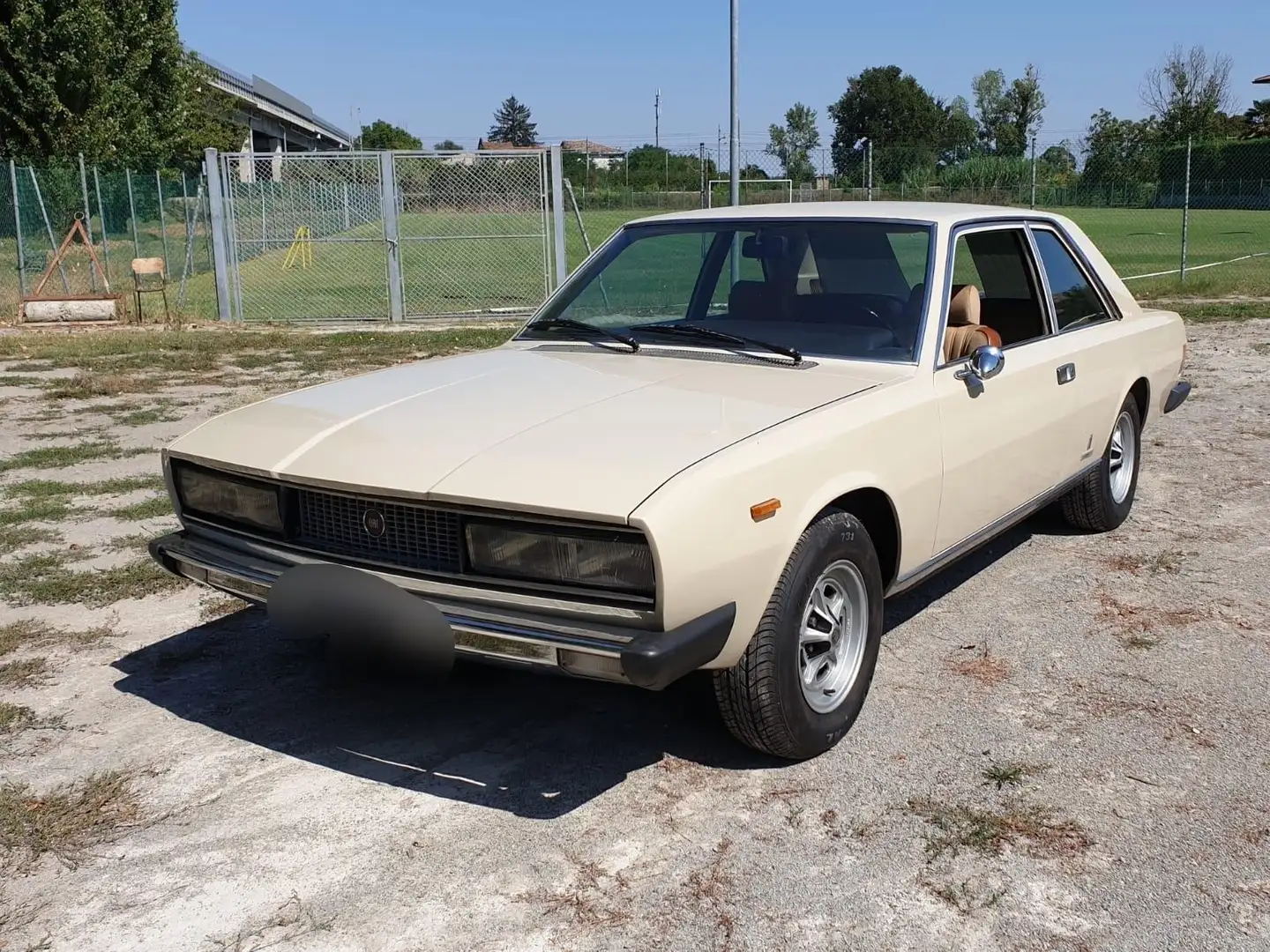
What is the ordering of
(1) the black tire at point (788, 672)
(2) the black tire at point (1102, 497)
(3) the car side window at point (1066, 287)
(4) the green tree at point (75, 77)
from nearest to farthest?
(1) the black tire at point (788, 672)
(3) the car side window at point (1066, 287)
(2) the black tire at point (1102, 497)
(4) the green tree at point (75, 77)

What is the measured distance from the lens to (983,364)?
3.99 metres

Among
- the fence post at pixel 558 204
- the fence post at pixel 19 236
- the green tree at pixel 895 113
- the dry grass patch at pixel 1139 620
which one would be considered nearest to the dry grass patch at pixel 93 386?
the fence post at pixel 558 204

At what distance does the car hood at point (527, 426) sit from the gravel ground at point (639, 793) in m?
0.86

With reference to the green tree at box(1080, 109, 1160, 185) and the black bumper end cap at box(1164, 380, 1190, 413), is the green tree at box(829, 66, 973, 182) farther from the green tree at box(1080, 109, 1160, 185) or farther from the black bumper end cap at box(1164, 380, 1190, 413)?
the black bumper end cap at box(1164, 380, 1190, 413)

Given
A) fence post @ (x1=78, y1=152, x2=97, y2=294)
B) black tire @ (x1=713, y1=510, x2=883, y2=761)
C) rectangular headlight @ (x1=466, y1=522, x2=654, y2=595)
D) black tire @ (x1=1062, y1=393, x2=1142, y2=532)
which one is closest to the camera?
rectangular headlight @ (x1=466, y1=522, x2=654, y2=595)

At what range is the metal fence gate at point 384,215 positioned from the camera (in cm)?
1571

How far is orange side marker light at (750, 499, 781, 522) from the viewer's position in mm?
3023

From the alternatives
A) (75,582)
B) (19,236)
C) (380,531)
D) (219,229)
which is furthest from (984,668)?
(19,236)

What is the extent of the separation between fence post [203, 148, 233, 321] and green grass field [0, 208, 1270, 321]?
0.56 metres

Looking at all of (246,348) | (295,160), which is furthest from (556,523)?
(295,160)

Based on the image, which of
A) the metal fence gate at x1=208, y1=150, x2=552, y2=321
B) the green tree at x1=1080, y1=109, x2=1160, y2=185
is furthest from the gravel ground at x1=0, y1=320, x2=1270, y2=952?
the green tree at x1=1080, y1=109, x2=1160, y2=185

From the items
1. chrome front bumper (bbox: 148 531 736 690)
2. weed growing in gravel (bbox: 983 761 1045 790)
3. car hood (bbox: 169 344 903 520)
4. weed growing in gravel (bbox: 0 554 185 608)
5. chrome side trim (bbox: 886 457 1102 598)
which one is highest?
car hood (bbox: 169 344 903 520)

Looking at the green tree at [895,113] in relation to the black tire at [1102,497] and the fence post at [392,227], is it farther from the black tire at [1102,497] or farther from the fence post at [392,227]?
the black tire at [1102,497]

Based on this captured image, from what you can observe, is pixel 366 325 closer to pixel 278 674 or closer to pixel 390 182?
pixel 390 182
